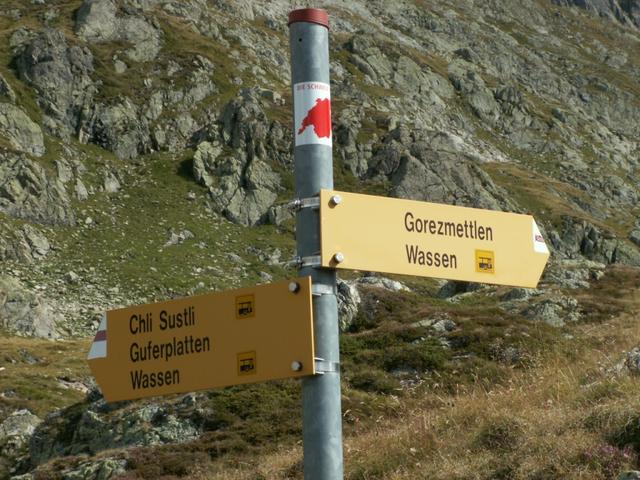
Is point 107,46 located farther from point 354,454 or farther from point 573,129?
point 354,454

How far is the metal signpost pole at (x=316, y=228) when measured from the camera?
557 centimetres

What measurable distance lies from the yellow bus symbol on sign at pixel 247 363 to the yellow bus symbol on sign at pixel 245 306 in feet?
0.79

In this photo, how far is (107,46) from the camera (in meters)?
121

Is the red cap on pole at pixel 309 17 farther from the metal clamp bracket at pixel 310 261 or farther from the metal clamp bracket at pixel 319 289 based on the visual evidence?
the metal clamp bracket at pixel 319 289

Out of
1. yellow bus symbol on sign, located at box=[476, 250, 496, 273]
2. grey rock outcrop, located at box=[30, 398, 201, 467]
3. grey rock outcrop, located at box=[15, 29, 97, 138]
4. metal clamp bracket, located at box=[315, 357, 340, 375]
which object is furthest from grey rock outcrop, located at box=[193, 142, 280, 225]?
metal clamp bracket, located at box=[315, 357, 340, 375]

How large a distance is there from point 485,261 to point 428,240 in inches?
19.6

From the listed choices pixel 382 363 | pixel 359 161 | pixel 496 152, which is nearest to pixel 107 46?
pixel 359 161

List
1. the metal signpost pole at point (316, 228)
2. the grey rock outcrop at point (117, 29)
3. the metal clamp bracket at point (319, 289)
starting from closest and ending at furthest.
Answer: the metal signpost pole at point (316, 228) → the metal clamp bracket at point (319, 289) → the grey rock outcrop at point (117, 29)

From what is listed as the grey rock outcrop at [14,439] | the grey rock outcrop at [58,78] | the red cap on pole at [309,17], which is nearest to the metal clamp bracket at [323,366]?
the red cap on pole at [309,17]

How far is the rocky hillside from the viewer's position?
25781mm

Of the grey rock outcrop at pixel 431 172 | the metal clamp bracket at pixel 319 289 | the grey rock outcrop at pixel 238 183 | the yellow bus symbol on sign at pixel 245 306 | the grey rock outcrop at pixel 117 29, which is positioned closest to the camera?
the metal clamp bracket at pixel 319 289

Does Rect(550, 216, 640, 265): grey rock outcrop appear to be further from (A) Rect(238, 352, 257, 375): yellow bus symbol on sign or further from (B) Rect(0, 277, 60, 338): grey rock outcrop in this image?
(A) Rect(238, 352, 257, 375): yellow bus symbol on sign

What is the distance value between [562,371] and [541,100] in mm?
176047

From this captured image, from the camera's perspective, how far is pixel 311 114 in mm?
5969
